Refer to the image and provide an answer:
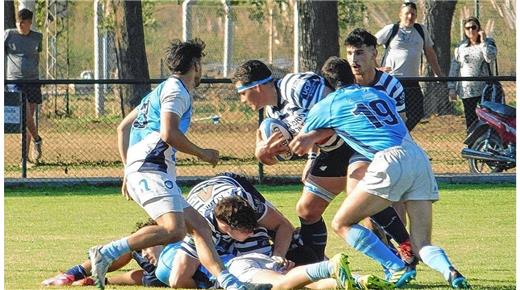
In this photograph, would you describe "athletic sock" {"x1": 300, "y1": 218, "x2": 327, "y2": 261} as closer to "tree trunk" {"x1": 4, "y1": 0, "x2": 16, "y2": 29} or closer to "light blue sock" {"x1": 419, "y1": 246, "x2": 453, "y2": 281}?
"light blue sock" {"x1": 419, "y1": 246, "x2": 453, "y2": 281}

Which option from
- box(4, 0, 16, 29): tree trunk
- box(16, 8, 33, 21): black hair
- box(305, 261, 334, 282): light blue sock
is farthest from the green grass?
box(4, 0, 16, 29): tree trunk

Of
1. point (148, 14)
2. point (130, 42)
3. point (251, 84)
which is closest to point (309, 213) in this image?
point (251, 84)

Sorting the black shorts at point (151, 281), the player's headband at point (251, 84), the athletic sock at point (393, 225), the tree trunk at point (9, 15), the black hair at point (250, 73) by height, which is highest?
the black hair at point (250, 73)

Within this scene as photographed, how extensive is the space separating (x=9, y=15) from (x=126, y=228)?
12742 millimetres

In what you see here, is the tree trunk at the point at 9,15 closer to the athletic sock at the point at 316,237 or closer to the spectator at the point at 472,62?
the spectator at the point at 472,62

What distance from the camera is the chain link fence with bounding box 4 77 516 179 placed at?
17.9m

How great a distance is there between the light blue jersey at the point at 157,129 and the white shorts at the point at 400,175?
120cm

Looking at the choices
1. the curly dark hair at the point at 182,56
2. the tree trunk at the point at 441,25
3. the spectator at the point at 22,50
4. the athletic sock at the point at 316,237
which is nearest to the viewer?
the curly dark hair at the point at 182,56

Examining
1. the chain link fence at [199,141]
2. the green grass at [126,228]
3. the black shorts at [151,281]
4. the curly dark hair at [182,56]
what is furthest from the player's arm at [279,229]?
the chain link fence at [199,141]

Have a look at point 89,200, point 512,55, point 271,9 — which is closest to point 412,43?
point 89,200

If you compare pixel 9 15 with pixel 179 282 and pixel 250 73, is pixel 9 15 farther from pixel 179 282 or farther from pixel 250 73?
pixel 179 282

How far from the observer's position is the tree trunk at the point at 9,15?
82.5 feet

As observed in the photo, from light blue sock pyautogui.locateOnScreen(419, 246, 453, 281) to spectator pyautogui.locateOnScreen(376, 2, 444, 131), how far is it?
7.97 m

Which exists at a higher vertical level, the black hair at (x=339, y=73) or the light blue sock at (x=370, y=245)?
the black hair at (x=339, y=73)
